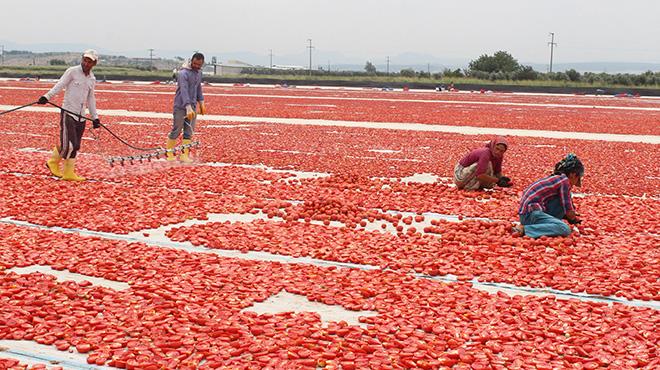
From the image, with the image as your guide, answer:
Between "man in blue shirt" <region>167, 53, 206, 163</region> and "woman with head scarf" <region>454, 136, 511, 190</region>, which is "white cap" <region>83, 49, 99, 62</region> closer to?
"man in blue shirt" <region>167, 53, 206, 163</region>

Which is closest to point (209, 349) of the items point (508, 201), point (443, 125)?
point (508, 201)

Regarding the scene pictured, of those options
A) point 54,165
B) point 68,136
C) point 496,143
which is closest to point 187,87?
point 68,136

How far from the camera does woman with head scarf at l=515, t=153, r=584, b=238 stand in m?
7.92

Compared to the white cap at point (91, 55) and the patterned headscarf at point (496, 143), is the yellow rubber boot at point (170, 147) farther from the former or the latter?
the patterned headscarf at point (496, 143)

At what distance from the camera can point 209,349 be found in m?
4.75

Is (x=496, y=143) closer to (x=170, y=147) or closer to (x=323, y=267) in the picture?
(x=323, y=267)

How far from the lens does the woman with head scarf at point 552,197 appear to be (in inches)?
312

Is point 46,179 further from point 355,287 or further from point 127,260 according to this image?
point 355,287

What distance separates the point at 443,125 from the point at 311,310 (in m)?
19.7

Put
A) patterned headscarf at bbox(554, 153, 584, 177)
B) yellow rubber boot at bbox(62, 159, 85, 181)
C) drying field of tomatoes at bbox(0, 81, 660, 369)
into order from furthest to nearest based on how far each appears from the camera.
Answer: yellow rubber boot at bbox(62, 159, 85, 181) → patterned headscarf at bbox(554, 153, 584, 177) → drying field of tomatoes at bbox(0, 81, 660, 369)

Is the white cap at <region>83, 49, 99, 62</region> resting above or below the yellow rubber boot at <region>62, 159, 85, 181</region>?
above

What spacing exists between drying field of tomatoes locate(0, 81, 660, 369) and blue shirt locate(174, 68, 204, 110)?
3.70 ft

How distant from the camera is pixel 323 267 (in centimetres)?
688

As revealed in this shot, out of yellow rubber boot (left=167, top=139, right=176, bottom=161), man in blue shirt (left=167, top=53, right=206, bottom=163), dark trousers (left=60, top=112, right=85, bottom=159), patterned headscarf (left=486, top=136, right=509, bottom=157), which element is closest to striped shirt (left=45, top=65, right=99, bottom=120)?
dark trousers (left=60, top=112, right=85, bottom=159)
